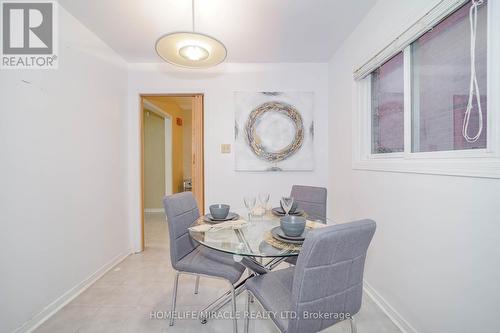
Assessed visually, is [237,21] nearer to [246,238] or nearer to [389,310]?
[246,238]

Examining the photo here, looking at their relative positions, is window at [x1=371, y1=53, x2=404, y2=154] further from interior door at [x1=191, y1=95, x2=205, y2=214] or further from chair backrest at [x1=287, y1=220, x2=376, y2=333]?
interior door at [x1=191, y1=95, x2=205, y2=214]

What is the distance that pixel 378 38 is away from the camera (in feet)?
5.88

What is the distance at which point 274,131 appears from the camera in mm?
2822

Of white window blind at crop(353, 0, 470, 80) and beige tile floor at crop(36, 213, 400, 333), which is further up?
white window blind at crop(353, 0, 470, 80)

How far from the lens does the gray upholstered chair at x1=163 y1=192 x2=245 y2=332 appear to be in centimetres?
140

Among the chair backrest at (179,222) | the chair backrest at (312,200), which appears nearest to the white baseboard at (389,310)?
the chair backrest at (312,200)

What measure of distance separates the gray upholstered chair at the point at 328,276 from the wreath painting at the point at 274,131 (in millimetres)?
1948

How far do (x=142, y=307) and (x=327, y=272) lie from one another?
1623 millimetres

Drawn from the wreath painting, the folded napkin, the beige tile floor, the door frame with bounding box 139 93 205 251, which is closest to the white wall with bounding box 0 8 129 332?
the beige tile floor

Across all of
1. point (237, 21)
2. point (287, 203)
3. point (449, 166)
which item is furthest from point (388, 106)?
point (237, 21)

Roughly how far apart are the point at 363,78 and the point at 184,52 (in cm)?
170

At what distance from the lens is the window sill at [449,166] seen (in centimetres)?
98

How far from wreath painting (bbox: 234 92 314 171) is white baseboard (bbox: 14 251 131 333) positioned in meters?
1.85

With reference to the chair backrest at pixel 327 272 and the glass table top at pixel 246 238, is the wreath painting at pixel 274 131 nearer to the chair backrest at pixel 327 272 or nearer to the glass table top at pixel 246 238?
the glass table top at pixel 246 238
